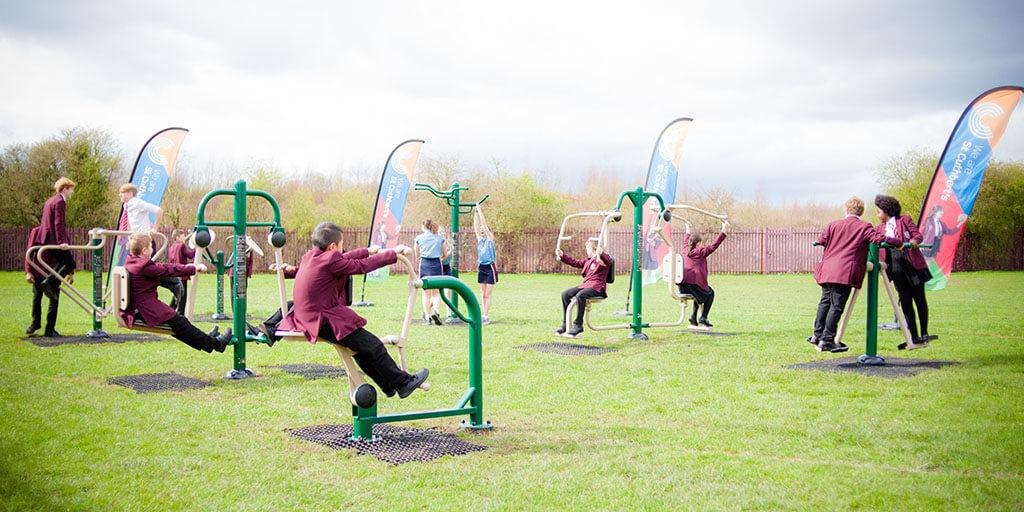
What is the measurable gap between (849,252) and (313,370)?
5.74 m

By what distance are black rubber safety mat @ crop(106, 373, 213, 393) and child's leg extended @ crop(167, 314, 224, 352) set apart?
0.35 m

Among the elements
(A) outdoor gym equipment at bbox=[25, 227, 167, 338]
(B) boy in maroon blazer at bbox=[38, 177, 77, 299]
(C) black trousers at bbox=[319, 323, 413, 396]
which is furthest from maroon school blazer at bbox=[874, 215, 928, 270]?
(B) boy in maroon blazer at bbox=[38, 177, 77, 299]

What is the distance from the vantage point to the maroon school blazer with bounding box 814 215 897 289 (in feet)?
27.2

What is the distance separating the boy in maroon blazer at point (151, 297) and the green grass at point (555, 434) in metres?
0.51

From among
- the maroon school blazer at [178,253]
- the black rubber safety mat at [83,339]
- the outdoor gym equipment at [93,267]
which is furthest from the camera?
the maroon school blazer at [178,253]

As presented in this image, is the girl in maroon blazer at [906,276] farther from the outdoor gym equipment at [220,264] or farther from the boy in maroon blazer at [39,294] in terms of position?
the boy in maroon blazer at [39,294]

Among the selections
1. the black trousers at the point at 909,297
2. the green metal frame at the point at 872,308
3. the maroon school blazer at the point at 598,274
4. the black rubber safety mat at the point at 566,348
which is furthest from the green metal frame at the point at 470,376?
the black trousers at the point at 909,297

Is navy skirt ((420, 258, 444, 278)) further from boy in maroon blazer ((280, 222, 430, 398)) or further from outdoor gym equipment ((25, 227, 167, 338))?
boy in maroon blazer ((280, 222, 430, 398))

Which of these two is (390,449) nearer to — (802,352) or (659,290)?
(802,352)

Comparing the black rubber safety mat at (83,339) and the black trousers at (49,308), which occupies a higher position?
the black trousers at (49,308)

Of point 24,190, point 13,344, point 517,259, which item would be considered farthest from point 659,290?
point 24,190

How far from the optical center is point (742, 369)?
27.9ft

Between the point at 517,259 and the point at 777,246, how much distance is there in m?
11.5

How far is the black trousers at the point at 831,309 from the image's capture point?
8.46m
